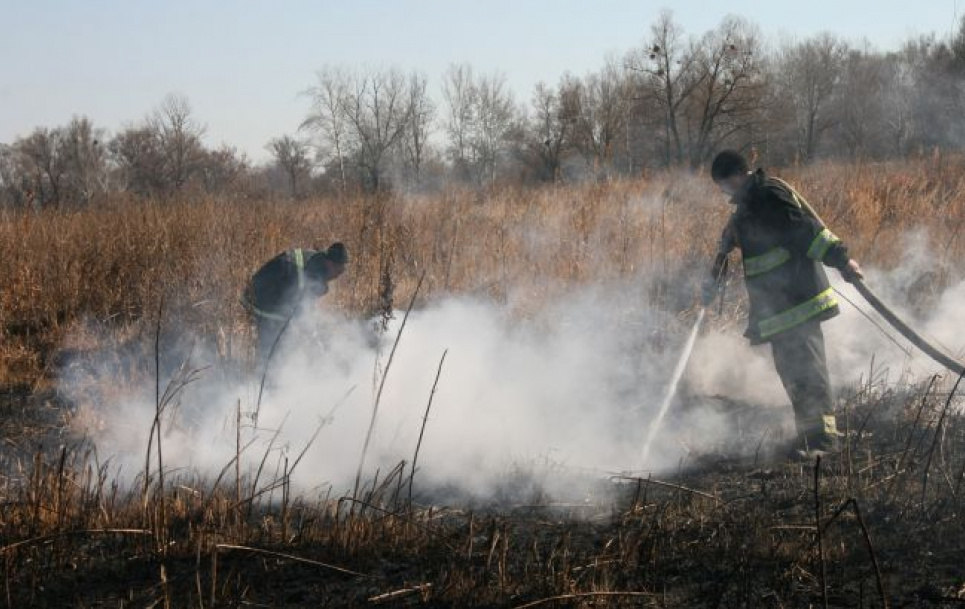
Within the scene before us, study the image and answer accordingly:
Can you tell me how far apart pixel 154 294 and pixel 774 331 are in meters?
6.53

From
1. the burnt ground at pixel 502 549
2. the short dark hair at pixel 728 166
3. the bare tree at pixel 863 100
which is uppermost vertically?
the bare tree at pixel 863 100

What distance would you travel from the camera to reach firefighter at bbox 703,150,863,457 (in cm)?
527

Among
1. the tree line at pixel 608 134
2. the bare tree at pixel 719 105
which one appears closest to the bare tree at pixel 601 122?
the tree line at pixel 608 134

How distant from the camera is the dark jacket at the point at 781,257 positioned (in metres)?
5.28

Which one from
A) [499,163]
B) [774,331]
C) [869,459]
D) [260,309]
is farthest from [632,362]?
[499,163]

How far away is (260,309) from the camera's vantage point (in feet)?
22.6

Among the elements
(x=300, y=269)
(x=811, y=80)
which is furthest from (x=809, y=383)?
(x=811, y=80)

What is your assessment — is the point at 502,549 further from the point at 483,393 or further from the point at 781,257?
the point at 483,393

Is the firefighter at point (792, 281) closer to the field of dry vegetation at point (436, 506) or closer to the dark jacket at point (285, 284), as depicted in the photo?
the field of dry vegetation at point (436, 506)

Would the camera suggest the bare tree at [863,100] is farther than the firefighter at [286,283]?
Yes

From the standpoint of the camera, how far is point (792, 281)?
539 cm

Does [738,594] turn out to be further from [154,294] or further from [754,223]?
[154,294]

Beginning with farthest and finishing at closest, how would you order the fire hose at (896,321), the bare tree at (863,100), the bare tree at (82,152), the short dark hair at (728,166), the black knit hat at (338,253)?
the bare tree at (82,152) → the bare tree at (863,100) → the black knit hat at (338,253) → the short dark hair at (728,166) → the fire hose at (896,321)

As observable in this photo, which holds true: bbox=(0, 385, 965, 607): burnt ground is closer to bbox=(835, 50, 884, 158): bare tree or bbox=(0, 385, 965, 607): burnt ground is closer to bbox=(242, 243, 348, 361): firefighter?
bbox=(242, 243, 348, 361): firefighter
